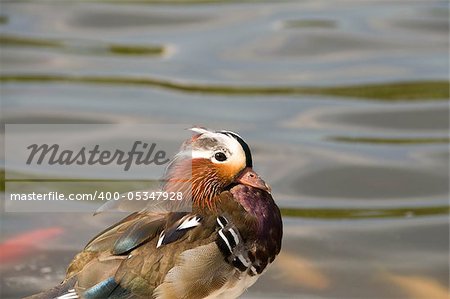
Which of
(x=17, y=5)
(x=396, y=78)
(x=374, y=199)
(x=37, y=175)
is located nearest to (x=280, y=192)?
(x=374, y=199)

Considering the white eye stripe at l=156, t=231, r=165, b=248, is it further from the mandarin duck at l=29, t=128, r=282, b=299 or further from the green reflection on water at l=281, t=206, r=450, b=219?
the green reflection on water at l=281, t=206, r=450, b=219

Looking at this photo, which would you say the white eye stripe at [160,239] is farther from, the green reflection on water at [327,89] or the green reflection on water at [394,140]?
the green reflection on water at [327,89]

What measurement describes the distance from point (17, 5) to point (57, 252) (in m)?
4.41

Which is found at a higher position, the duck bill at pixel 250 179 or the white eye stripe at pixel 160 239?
the duck bill at pixel 250 179

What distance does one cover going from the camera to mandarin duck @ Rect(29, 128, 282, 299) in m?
4.53

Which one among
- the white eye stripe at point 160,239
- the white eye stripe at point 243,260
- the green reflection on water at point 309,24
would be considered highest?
the white eye stripe at point 160,239

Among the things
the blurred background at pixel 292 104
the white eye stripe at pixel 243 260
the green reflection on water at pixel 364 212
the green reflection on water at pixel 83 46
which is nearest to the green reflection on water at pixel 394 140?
the blurred background at pixel 292 104

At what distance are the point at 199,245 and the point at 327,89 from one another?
15.1 feet

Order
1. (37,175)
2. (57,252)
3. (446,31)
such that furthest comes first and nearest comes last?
(446,31)
(37,175)
(57,252)

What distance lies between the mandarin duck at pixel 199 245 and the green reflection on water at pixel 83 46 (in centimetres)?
502

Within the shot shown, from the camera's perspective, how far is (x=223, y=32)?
32.9ft

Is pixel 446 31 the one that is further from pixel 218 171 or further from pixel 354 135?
pixel 218 171

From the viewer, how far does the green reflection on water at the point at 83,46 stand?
960cm

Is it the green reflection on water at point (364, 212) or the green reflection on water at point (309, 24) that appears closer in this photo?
the green reflection on water at point (364, 212)
